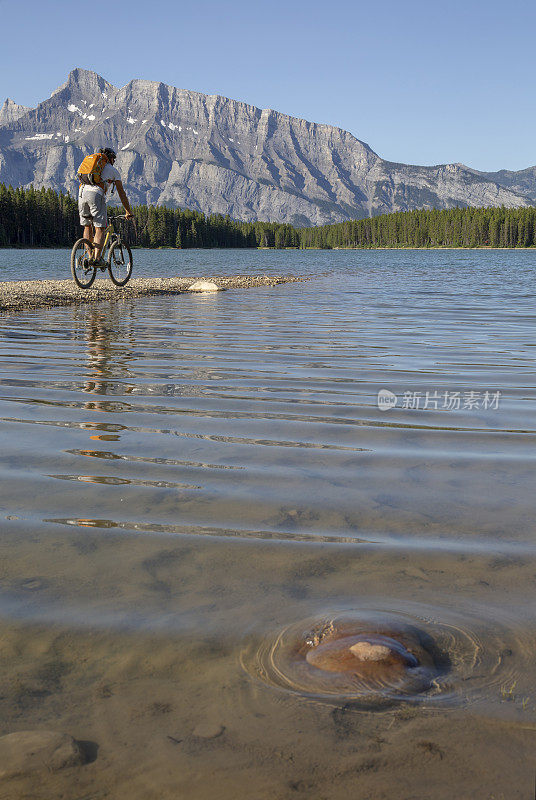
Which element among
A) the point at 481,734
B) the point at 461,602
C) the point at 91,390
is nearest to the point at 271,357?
the point at 91,390

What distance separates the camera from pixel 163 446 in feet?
13.1

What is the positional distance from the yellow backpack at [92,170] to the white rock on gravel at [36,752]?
14.4 m

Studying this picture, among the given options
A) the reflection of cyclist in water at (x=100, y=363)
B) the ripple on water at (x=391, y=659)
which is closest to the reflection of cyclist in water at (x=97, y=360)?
the reflection of cyclist in water at (x=100, y=363)

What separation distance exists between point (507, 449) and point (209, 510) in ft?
6.91

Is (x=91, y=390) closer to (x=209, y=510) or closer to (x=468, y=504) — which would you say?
(x=209, y=510)

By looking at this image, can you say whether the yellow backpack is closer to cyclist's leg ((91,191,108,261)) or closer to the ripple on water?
cyclist's leg ((91,191,108,261))

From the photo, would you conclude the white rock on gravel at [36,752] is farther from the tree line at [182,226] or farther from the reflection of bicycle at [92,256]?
the tree line at [182,226]

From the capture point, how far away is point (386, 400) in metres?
5.46

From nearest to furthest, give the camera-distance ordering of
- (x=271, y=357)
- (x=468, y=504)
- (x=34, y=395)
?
1. (x=468, y=504)
2. (x=34, y=395)
3. (x=271, y=357)

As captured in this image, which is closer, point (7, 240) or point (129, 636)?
point (129, 636)

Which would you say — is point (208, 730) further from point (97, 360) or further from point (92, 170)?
point (92, 170)

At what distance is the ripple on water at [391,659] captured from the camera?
1.69 m

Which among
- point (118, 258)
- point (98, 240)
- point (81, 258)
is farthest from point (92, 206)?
point (118, 258)

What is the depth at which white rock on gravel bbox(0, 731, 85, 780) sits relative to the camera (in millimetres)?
1408
